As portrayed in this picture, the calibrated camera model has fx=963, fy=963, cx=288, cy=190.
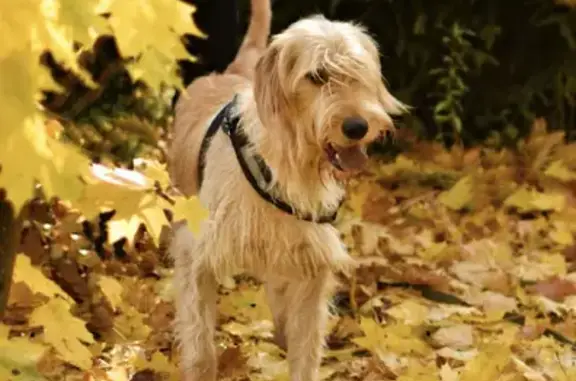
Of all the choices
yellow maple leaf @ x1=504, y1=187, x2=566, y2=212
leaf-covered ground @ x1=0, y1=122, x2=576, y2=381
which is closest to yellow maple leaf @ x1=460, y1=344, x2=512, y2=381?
leaf-covered ground @ x1=0, y1=122, x2=576, y2=381

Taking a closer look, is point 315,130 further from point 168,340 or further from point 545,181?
point 545,181

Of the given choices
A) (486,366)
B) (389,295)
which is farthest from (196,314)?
(389,295)

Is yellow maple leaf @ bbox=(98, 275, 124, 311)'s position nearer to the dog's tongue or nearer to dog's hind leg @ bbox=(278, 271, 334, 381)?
dog's hind leg @ bbox=(278, 271, 334, 381)

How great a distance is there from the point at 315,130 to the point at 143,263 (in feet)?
4.77

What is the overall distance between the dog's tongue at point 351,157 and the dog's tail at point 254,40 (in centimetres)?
87

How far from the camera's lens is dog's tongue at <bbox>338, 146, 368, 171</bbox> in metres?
2.66

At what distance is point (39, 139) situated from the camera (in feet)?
4.35

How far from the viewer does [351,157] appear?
2666 millimetres

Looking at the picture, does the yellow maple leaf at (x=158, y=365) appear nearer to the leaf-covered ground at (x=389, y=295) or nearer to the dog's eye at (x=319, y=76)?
the leaf-covered ground at (x=389, y=295)

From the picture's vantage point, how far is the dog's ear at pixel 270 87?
2.71 metres

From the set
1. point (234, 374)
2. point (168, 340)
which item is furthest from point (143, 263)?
point (234, 374)

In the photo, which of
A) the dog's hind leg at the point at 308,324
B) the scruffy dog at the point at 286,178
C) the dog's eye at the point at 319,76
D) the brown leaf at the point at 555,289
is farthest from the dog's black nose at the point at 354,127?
the brown leaf at the point at 555,289

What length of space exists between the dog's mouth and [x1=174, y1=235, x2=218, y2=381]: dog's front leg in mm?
543

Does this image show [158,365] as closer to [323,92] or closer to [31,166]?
[323,92]
